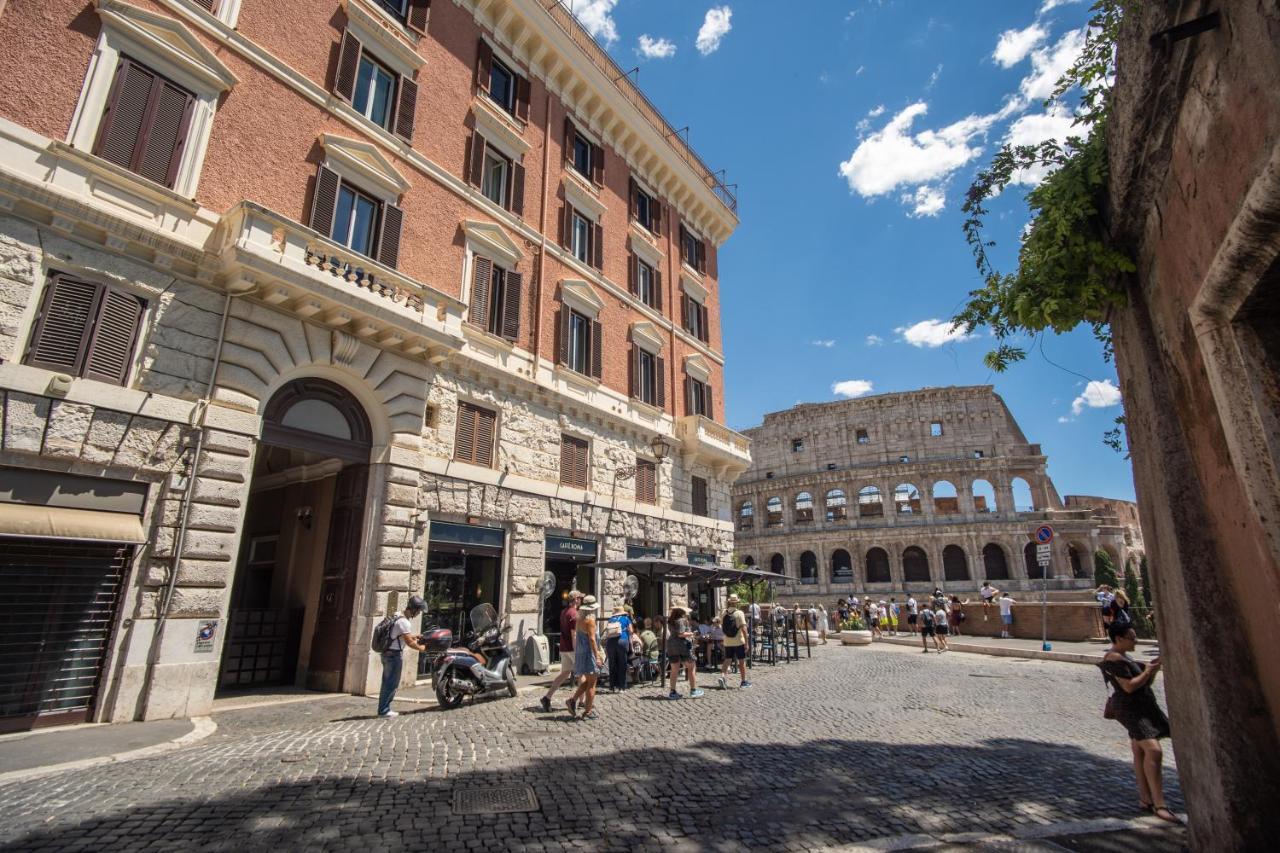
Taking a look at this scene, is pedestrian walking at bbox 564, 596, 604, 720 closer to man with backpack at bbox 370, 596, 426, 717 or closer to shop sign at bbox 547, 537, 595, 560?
man with backpack at bbox 370, 596, 426, 717

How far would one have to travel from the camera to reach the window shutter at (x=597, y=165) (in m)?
18.7

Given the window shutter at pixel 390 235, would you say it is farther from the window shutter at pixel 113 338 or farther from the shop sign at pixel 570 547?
the shop sign at pixel 570 547

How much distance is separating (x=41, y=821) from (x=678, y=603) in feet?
49.2

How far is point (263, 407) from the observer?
9.96 metres

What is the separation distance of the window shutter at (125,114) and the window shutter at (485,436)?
7.14 meters

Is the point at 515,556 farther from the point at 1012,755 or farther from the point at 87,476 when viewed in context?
the point at 1012,755

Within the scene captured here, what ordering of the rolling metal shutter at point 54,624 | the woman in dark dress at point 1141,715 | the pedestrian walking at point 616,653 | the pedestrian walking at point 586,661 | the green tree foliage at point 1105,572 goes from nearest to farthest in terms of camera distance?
the woman in dark dress at point 1141,715, the rolling metal shutter at point 54,624, the pedestrian walking at point 586,661, the pedestrian walking at point 616,653, the green tree foliage at point 1105,572

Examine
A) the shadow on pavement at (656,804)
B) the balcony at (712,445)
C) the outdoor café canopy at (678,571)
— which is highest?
the balcony at (712,445)

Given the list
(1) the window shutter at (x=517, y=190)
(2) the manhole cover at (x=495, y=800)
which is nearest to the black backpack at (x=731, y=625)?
(2) the manhole cover at (x=495, y=800)

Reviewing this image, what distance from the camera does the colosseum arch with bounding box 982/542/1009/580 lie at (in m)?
49.3

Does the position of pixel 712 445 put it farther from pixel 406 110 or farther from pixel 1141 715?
pixel 1141 715

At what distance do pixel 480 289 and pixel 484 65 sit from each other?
6.17 m

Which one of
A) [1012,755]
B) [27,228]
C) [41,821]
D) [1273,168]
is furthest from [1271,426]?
[27,228]

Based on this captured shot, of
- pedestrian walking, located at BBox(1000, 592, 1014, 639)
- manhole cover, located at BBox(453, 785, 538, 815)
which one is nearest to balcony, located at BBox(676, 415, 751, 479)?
pedestrian walking, located at BBox(1000, 592, 1014, 639)
